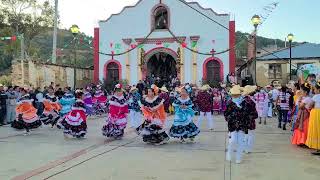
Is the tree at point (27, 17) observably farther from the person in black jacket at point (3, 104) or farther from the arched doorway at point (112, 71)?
the person in black jacket at point (3, 104)

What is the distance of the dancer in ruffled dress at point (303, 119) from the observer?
12328 mm

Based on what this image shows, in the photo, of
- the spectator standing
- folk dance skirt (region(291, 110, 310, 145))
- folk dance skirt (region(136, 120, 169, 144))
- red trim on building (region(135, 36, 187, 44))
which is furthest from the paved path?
red trim on building (region(135, 36, 187, 44))

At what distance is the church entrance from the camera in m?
36.7

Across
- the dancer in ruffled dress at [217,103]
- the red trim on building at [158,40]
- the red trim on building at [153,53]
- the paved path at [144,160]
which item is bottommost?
the paved path at [144,160]

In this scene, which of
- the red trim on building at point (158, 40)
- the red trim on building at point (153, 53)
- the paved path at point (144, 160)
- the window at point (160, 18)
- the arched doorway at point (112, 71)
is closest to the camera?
the paved path at point (144, 160)

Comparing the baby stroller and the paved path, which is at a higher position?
the baby stroller

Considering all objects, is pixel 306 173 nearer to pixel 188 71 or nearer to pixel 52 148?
pixel 52 148

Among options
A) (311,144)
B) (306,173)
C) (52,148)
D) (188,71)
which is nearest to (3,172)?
(52,148)

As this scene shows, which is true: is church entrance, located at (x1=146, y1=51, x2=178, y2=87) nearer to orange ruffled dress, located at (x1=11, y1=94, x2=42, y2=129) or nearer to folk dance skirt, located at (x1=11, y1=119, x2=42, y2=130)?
folk dance skirt, located at (x1=11, y1=119, x2=42, y2=130)

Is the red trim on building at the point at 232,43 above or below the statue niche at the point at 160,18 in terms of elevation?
below

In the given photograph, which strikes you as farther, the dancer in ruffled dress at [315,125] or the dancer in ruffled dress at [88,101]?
the dancer in ruffled dress at [88,101]

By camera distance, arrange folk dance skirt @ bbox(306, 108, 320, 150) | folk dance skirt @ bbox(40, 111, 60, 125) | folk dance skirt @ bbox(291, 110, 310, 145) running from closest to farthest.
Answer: folk dance skirt @ bbox(306, 108, 320, 150) < folk dance skirt @ bbox(291, 110, 310, 145) < folk dance skirt @ bbox(40, 111, 60, 125)

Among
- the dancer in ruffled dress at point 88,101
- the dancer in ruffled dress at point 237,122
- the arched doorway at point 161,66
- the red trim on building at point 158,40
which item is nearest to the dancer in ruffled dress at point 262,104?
the dancer in ruffled dress at point 88,101

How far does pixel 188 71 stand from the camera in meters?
34.9
